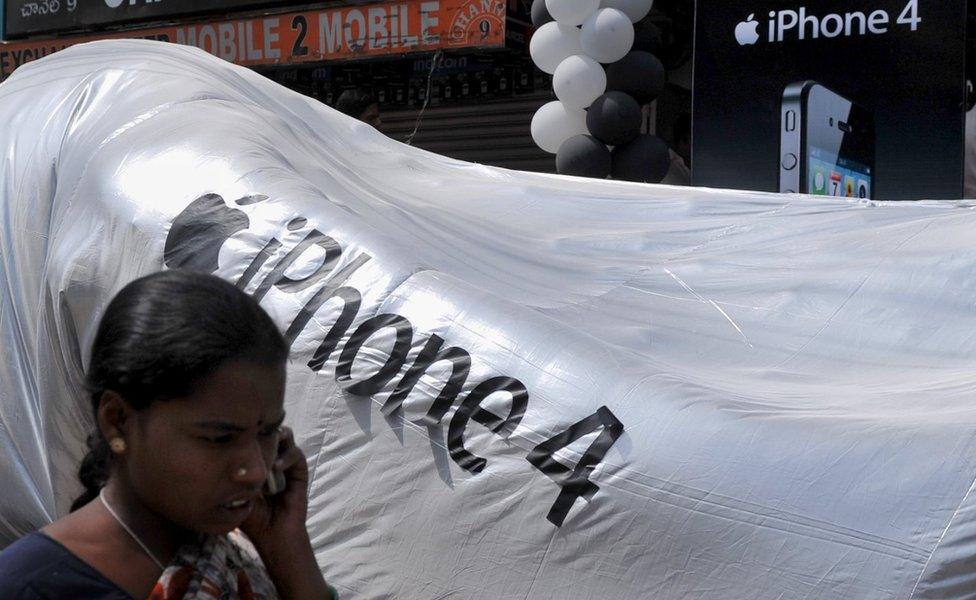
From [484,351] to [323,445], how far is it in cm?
43

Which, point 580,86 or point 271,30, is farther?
point 271,30

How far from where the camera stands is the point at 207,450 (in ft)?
4.00

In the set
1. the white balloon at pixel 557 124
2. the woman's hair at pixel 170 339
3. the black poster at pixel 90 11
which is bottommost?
the woman's hair at pixel 170 339

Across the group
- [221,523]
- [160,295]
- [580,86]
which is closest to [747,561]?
[221,523]

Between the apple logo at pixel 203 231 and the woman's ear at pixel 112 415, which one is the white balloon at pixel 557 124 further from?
the woman's ear at pixel 112 415

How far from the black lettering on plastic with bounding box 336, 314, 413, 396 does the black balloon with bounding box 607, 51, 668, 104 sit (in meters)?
4.09

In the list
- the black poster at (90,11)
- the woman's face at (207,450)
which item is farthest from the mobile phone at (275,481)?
the black poster at (90,11)

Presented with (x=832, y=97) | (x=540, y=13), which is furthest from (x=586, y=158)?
(x=832, y=97)

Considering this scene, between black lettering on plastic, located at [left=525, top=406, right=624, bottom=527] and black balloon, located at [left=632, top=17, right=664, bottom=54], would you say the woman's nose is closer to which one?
black lettering on plastic, located at [left=525, top=406, right=624, bottom=527]

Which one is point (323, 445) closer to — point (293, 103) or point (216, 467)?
point (216, 467)

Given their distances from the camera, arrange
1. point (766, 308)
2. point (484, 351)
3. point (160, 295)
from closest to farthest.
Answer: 1. point (160, 295)
2. point (484, 351)
3. point (766, 308)

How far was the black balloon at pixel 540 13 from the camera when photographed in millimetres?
6699

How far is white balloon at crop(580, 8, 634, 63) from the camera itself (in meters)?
6.08

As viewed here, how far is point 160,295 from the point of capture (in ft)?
4.02
